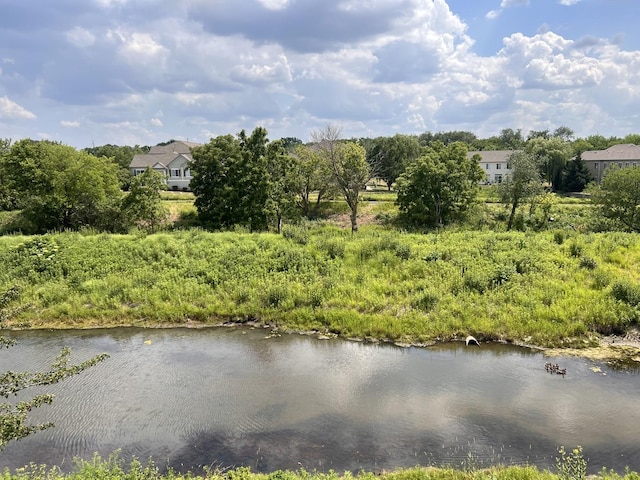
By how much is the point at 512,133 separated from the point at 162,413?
137 metres

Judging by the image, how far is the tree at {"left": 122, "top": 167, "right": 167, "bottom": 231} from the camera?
33.8m

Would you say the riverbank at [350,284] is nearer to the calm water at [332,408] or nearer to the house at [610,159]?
the calm water at [332,408]

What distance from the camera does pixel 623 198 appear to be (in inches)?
1299

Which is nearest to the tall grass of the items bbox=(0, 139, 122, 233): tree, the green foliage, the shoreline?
the shoreline

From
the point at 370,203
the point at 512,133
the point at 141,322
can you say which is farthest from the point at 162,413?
the point at 512,133

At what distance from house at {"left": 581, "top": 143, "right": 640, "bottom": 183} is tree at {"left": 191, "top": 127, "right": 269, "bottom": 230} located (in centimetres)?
5547

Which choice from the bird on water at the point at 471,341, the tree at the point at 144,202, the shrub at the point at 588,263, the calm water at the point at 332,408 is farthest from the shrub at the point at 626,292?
the tree at the point at 144,202

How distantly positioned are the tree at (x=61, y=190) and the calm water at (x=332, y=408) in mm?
21991

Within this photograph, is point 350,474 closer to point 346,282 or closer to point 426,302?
point 426,302

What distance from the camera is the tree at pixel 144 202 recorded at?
33.8 m

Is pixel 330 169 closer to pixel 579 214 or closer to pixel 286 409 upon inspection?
pixel 579 214

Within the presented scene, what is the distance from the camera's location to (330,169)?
40.2 meters

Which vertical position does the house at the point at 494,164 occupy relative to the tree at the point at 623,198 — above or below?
above

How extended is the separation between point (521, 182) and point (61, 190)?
37.2m
